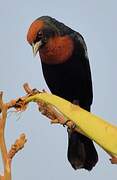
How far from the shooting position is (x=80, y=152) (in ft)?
17.7

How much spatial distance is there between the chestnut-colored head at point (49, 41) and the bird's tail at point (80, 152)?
88cm

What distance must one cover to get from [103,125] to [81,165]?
3959 millimetres

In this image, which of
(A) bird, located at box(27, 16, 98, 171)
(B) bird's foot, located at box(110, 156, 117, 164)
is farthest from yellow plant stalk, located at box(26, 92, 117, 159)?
(A) bird, located at box(27, 16, 98, 171)

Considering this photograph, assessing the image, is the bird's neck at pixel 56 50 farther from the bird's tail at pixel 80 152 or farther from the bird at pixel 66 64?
the bird's tail at pixel 80 152

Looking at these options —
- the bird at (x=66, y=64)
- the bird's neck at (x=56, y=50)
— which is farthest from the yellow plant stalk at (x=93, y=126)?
the bird's neck at (x=56, y=50)

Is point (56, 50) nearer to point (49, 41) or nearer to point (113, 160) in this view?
point (49, 41)

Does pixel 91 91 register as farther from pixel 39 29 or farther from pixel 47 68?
pixel 39 29

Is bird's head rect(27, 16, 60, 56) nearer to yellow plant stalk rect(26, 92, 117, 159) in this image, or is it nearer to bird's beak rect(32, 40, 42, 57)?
bird's beak rect(32, 40, 42, 57)

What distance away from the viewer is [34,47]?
4.50m

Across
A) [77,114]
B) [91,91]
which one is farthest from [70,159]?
[77,114]

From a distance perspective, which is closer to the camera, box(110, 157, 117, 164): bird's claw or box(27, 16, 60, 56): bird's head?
box(110, 157, 117, 164): bird's claw

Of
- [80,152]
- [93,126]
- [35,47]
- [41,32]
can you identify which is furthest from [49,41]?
[93,126]

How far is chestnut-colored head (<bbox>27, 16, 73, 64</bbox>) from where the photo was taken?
4504mm

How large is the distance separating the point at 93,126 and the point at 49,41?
3.88 meters
